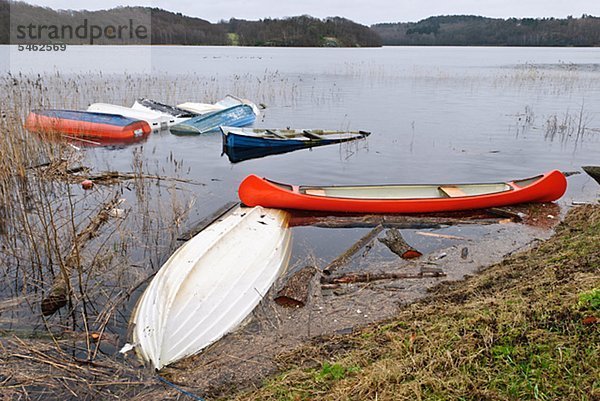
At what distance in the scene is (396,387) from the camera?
3.38 meters

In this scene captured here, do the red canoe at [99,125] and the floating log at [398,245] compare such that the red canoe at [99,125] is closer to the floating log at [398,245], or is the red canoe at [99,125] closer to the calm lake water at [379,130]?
the calm lake water at [379,130]

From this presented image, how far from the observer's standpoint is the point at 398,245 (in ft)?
25.4

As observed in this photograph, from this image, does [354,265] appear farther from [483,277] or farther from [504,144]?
[504,144]

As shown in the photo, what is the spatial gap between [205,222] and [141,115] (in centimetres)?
1134

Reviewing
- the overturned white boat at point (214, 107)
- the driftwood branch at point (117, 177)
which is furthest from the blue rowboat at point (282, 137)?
the overturned white boat at point (214, 107)

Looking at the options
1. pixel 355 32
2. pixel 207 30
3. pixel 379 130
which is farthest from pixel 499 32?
pixel 379 130

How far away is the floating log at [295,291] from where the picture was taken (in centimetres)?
583

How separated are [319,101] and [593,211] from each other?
18.5 metres

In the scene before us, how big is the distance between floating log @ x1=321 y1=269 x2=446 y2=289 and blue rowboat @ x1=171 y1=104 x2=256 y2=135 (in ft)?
42.0

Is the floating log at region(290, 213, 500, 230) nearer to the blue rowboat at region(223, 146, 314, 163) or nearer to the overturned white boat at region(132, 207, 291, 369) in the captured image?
the overturned white boat at region(132, 207, 291, 369)

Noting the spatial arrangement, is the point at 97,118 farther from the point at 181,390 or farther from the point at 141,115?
the point at 181,390

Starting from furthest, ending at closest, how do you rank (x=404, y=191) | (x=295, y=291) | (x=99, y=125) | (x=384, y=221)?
(x=99, y=125)
(x=404, y=191)
(x=384, y=221)
(x=295, y=291)

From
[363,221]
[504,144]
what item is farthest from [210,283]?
[504,144]

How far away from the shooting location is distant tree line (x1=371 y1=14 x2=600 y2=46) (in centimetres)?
9188
